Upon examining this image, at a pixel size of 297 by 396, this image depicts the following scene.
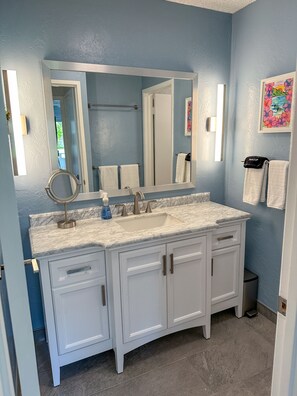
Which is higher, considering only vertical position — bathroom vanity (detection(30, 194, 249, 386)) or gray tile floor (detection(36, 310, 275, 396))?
bathroom vanity (detection(30, 194, 249, 386))

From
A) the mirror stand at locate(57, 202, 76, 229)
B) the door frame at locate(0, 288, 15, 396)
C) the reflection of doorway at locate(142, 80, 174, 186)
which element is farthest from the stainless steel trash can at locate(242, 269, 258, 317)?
the door frame at locate(0, 288, 15, 396)

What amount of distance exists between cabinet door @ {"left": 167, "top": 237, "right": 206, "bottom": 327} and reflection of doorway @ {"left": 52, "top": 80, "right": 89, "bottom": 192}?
858 millimetres

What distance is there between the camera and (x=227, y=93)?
98.1 inches

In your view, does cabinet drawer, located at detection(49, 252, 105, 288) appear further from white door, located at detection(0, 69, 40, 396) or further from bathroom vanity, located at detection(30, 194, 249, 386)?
white door, located at detection(0, 69, 40, 396)

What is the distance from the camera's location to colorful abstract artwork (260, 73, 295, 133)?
6.34ft

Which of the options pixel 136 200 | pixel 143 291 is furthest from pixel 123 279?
pixel 136 200

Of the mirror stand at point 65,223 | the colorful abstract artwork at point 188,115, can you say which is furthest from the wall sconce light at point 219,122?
the mirror stand at point 65,223

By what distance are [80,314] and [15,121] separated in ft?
4.23

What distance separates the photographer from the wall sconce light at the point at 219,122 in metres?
2.40

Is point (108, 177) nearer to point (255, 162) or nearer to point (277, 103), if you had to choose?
point (255, 162)

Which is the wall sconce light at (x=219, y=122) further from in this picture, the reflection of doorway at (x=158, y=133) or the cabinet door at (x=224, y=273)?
the cabinet door at (x=224, y=273)

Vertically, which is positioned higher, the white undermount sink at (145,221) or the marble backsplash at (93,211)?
the marble backsplash at (93,211)

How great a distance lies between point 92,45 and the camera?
1941mm

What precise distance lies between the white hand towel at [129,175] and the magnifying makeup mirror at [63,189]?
372mm
